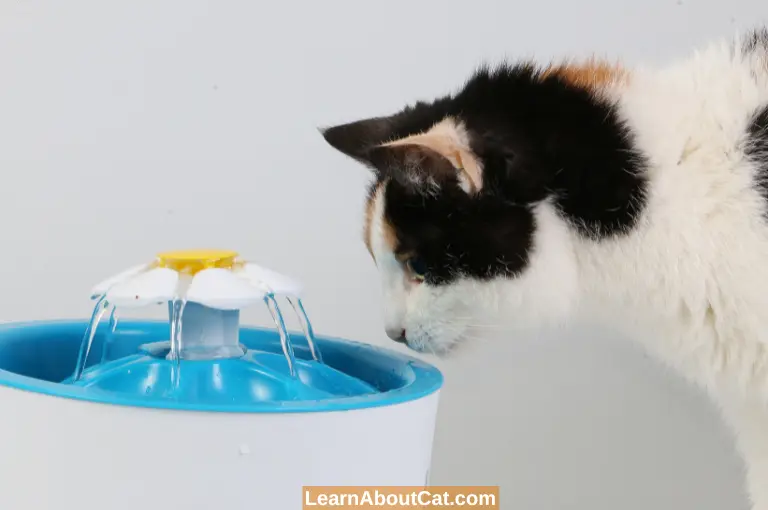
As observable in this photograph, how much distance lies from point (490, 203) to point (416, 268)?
0.36 ft

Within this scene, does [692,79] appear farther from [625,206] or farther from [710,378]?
[710,378]

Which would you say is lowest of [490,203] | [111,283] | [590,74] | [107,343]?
[107,343]

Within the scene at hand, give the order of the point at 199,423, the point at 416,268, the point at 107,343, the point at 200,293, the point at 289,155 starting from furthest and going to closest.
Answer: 1. the point at 289,155
2. the point at 107,343
3. the point at 416,268
4. the point at 200,293
5. the point at 199,423

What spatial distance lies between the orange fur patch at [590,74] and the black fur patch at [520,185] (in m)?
0.02

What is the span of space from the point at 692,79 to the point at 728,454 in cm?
66

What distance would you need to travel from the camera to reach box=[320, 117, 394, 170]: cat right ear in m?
0.79

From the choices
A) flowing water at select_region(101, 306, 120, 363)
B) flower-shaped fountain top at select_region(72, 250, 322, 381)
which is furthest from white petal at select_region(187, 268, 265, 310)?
Result: flowing water at select_region(101, 306, 120, 363)

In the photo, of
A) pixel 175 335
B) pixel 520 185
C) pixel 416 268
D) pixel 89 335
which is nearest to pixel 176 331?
pixel 175 335

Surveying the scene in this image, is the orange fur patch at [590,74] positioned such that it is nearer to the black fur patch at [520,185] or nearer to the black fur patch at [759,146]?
the black fur patch at [520,185]

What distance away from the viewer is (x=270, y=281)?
2.35 feet

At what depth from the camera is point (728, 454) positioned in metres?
1.17

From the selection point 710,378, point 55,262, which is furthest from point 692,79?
point 55,262

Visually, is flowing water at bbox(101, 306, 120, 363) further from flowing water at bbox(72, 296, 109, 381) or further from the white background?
the white background

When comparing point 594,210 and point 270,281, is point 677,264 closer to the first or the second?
point 594,210
